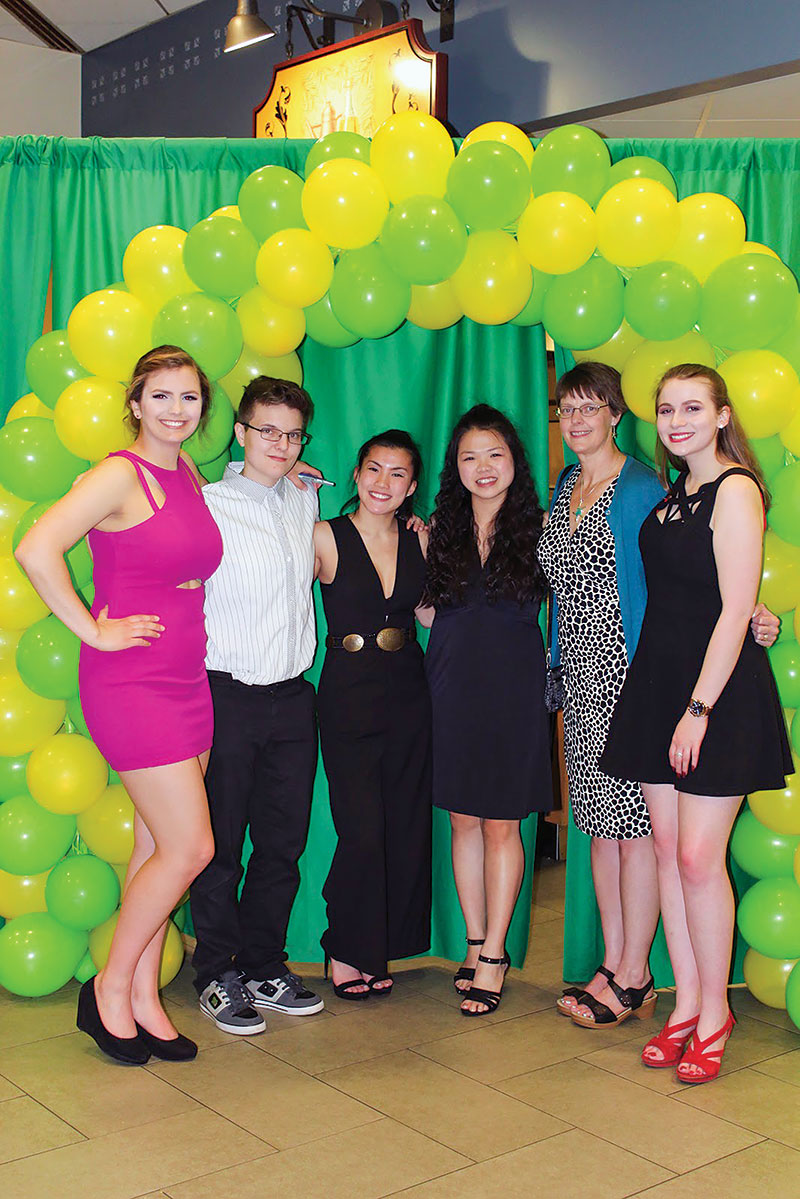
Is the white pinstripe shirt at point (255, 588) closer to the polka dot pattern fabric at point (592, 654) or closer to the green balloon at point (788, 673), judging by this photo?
the polka dot pattern fabric at point (592, 654)

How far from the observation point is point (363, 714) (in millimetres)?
3145

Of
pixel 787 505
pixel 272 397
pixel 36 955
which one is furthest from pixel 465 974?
pixel 272 397

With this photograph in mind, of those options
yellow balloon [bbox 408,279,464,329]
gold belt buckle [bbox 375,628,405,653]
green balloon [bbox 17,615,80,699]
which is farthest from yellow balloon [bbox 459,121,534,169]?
Result: green balloon [bbox 17,615,80,699]

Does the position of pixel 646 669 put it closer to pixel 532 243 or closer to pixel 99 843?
pixel 532 243

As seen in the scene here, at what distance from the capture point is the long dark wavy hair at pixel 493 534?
3.11m

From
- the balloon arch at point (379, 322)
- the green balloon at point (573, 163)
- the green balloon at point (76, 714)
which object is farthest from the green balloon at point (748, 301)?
the green balloon at point (76, 714)

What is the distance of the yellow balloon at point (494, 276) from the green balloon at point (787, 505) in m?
0.78

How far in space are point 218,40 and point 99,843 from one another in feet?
14.7

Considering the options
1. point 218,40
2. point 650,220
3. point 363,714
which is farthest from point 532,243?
point 218,40

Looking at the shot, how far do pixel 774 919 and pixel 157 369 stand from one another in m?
2.01

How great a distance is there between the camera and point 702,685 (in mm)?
2582

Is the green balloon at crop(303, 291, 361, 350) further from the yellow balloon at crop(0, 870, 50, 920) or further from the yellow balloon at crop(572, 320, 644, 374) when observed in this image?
the yellow balloon at crop(0, 870, 50, 920)

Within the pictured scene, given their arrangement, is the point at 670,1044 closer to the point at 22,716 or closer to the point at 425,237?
the point at 22,716

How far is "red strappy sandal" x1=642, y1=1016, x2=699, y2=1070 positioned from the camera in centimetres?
276
